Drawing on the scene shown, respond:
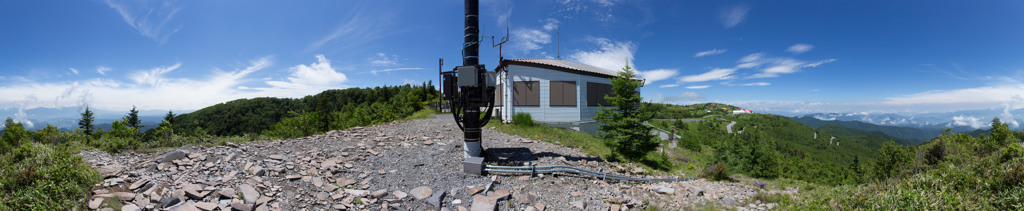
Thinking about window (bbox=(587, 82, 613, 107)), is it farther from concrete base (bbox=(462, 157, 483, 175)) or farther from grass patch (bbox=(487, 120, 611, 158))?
concrete base (bbox=(462, 157, 483, 175))

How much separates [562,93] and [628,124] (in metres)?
6.87

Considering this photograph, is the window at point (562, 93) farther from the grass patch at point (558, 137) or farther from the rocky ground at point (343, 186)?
the rocky ground at point (343, 186)

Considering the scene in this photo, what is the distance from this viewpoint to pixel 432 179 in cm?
657

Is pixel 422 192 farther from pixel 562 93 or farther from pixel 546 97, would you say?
pixel 562 93

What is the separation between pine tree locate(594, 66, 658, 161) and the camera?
11102 mm

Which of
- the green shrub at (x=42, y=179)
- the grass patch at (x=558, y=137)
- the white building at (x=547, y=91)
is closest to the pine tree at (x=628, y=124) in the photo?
the grass patch at (x=558, y=137)

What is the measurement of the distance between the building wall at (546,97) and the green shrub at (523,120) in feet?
1.52

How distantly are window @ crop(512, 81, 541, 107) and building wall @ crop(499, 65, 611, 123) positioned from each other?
179 mm

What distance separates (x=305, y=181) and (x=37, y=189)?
313cm

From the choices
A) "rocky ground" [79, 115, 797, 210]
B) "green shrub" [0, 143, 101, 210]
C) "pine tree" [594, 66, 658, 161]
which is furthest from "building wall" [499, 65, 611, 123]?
"green shrub" [0, 143, 101, 210]

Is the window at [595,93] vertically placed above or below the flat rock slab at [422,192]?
above

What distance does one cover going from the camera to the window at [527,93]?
17.8 meters

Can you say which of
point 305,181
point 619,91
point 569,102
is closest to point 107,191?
point 305,181

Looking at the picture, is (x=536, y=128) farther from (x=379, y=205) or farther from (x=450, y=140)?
(x=379, y=205)
